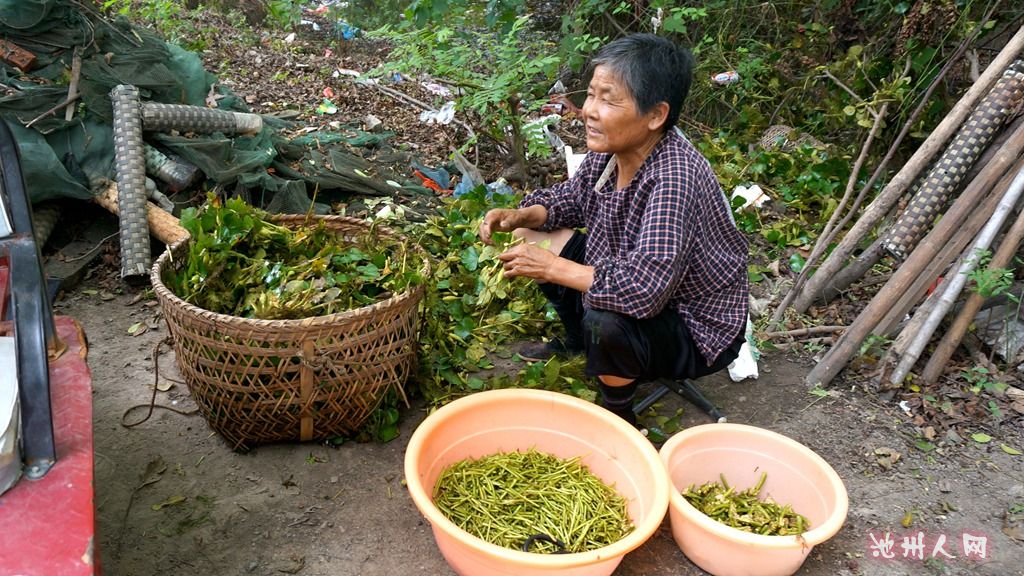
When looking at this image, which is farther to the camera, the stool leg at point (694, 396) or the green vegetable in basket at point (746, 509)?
the stool leg at point (694, 396)

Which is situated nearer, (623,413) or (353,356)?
(353,356)

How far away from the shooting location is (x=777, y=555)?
1945 mm

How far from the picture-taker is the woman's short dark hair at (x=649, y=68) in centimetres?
210

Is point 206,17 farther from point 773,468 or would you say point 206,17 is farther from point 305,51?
point 773,468

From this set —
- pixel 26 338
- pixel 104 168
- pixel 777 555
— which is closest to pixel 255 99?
pixel 104 168

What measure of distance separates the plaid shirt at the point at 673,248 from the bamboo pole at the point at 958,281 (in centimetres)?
93

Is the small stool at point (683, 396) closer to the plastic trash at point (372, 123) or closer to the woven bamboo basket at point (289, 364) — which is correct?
the woven bamboo basket at point (289, 364)

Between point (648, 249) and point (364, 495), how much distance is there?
121 cm

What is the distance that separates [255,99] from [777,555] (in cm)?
499

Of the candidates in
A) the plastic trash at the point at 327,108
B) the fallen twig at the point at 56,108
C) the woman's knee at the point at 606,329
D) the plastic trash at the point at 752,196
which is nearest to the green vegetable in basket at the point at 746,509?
the woman's knee at the point at 606,329

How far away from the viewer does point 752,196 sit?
4.34 meters

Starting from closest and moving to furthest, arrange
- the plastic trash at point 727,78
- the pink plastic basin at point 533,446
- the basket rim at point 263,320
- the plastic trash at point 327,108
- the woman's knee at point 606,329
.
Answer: the pink plastic basin at point 533,446, the basket rim at point 263,320, the woman's knee at point 606,329, the plastic trash at point 727,78, the plastic trash at point 327,108

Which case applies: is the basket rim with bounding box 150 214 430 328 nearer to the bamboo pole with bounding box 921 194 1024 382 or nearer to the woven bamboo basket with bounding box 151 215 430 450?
the woven bamboo basket with bounding box 151 215 430 450

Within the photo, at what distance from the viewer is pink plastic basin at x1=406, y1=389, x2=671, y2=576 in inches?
71.2
